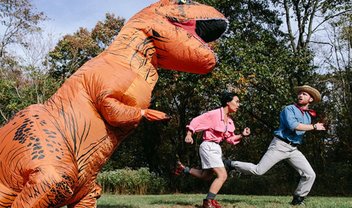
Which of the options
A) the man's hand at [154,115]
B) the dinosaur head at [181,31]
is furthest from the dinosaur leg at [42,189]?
the dinosaur head at [181,31]

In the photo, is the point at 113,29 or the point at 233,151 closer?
the point at 233,151

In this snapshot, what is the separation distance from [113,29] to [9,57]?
653cm

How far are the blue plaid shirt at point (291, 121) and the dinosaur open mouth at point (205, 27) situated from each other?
2.80 meters

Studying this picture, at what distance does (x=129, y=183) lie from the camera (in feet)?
58.9

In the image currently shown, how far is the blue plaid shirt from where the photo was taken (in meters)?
6.61

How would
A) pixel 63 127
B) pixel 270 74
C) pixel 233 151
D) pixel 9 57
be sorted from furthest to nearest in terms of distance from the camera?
pixel 9 57
pixel 233 151
pixel 270 74
pixel 63 127

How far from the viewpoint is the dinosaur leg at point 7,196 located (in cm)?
326

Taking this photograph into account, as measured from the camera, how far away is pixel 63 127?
3438 mm

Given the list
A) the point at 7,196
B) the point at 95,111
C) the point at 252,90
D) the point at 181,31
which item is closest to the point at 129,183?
the point at 252,90

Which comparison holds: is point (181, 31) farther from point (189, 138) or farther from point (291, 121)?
point (291, 121)

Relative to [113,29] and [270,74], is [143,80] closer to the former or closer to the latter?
[270,74]

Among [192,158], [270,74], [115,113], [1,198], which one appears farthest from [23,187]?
[192,158]

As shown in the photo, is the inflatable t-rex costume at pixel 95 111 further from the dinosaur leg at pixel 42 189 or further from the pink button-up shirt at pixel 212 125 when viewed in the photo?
the pink button-up shirt at pixel 212 125

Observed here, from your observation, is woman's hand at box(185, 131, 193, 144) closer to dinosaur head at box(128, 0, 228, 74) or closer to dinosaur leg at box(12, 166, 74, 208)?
dinosaur head at box(128, 0, 228, 74)
